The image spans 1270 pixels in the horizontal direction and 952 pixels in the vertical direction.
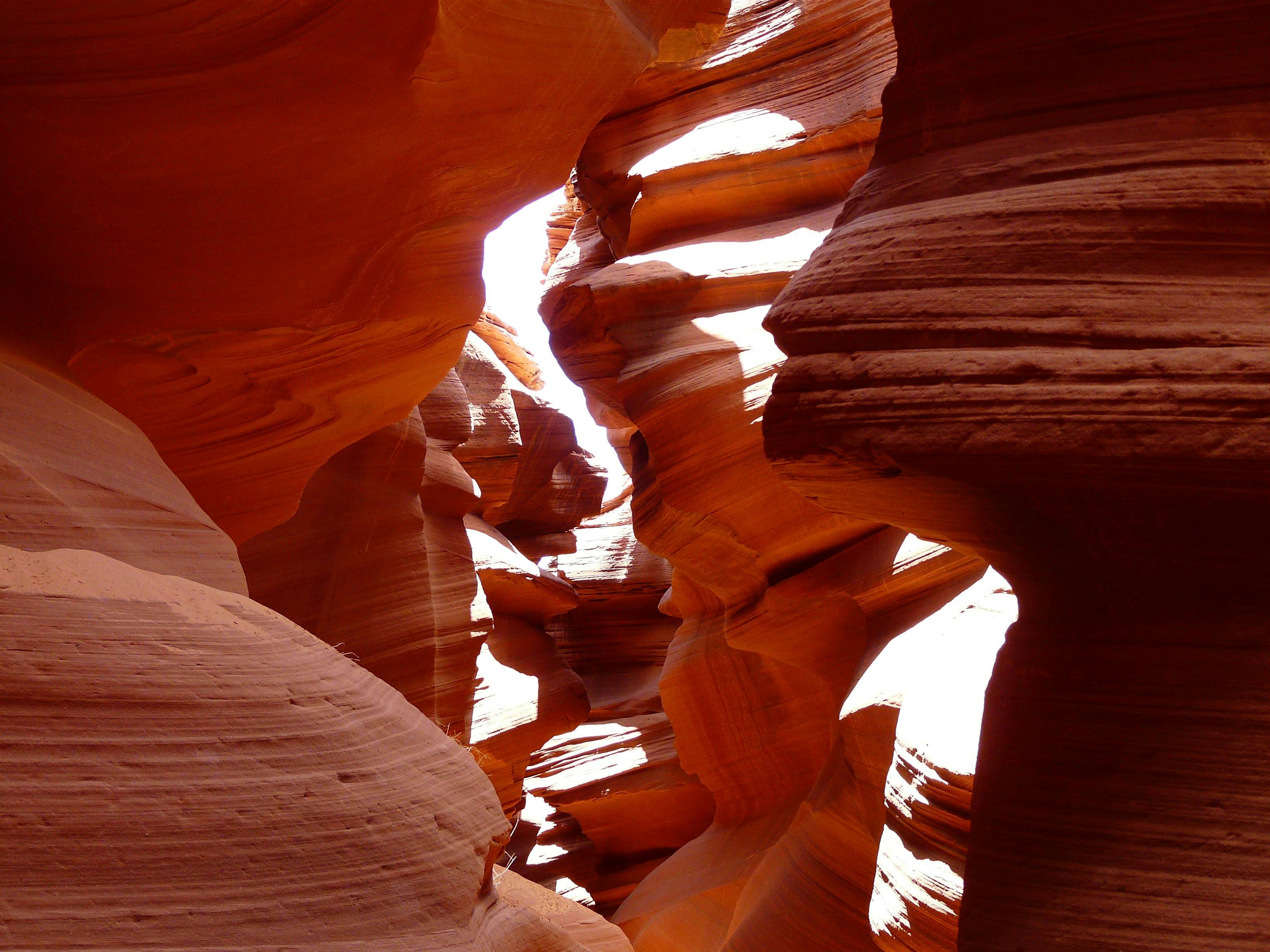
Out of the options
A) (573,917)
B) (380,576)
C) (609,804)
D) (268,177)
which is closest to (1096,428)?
(268,177)

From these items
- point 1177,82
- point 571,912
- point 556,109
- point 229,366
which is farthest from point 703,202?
point 1177,82

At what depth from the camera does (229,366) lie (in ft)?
15.3

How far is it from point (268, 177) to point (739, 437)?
327 centimetres

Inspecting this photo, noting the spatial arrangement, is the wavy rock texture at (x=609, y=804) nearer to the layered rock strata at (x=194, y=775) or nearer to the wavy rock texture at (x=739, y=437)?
the wavy rock texture at (x=739, y=437)

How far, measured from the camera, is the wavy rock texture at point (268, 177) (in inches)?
139

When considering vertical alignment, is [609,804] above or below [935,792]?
below

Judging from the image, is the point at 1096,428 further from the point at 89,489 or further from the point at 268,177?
the point at 268,177

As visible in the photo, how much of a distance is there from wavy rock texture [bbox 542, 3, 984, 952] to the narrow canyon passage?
4 centimetres

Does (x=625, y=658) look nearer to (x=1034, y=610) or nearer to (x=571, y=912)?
(x=571, y=912)

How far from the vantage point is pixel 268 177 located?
398cm

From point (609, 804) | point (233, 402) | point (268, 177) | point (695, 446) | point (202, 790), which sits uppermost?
point (268, 177)

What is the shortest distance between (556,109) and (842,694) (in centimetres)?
380

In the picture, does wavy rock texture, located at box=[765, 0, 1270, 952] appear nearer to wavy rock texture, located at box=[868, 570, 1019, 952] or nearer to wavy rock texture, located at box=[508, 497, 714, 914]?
wavy rock texture, located at box=[868, 570, 1019, 952]

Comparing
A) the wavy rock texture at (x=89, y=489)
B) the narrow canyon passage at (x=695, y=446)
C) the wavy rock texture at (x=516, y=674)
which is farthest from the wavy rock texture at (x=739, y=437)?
the wavy rock texture at (x=89, y=489)
